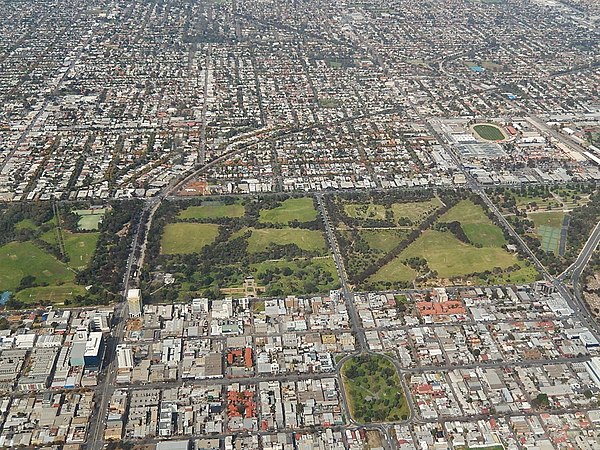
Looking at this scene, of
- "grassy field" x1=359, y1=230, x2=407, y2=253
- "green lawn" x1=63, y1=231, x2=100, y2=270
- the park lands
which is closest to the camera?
the park lands

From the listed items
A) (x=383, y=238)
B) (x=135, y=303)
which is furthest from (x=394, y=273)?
(x=135, y=303)

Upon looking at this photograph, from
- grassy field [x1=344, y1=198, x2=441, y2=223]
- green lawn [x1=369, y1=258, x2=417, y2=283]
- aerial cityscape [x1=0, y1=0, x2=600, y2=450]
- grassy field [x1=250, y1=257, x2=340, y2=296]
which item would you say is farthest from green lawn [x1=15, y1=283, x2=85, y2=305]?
grassy field [x1=344, y1=198, x2=441, y2=223]

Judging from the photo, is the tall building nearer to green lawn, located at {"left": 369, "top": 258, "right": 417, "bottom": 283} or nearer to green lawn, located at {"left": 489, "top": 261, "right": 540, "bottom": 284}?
green lawn, located at {"left": 369, "top": 258, "right": 417, "bottom": 283}

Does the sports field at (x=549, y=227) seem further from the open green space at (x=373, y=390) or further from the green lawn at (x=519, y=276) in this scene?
the open green space at (x=373, y=390)

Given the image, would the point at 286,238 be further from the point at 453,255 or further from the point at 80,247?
the point at 80,247

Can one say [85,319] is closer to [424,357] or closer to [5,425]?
[5,425]

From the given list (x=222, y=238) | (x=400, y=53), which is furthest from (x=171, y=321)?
(x=400, y=53)

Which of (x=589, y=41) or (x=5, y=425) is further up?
(x=5, y=425)
